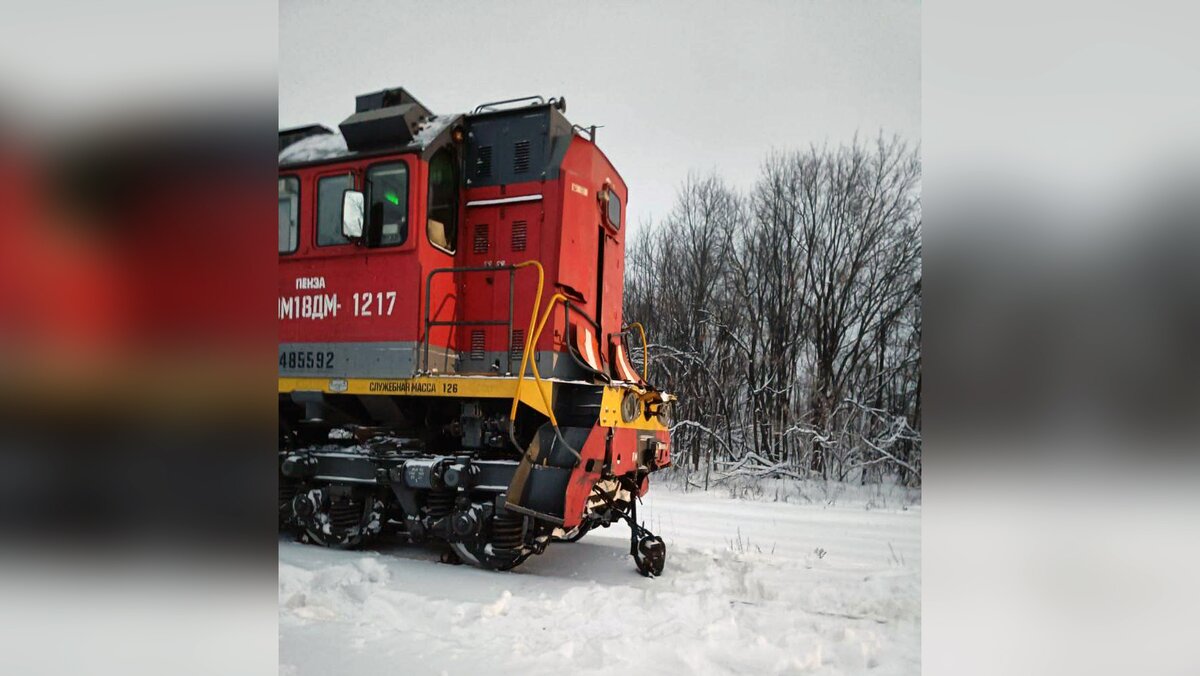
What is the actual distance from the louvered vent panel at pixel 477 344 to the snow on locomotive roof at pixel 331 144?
1.53 metres

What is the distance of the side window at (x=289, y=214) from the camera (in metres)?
5.05

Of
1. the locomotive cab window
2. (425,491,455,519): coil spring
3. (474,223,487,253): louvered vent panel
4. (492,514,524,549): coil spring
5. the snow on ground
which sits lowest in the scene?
the snow on ground

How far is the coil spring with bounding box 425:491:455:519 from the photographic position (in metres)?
4.62

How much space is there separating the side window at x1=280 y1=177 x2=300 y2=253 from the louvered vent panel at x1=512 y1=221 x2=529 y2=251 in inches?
70.8

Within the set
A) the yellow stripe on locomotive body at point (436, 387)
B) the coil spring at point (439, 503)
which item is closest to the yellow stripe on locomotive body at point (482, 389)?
the yellow stripe on locomotive body at point (436, 387)

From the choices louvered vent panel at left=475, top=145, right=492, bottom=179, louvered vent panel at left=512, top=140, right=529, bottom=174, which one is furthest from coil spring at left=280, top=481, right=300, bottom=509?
louvered vent panel at left=512, top=140, right=529, bottom=174
